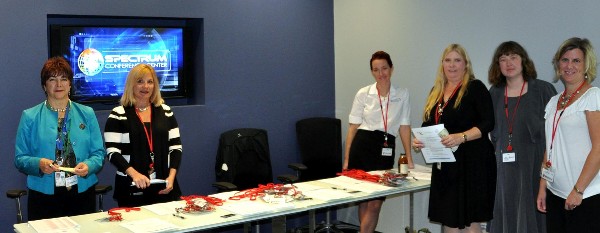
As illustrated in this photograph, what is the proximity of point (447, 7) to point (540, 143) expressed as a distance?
5.52ft

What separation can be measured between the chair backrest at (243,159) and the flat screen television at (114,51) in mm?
612

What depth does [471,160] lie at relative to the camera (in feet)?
13.8

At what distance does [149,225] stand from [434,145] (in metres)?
1.80

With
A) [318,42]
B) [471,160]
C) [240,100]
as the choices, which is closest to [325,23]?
[318,42]

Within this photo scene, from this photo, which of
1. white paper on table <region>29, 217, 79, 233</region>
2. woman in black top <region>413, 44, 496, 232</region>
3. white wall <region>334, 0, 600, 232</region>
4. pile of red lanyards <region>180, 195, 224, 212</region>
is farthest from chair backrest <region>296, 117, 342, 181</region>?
white paper on table <region>29, 217, 79, 233</region>

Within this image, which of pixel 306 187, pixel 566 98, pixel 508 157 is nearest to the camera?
pixel 566 98

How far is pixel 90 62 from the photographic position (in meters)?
5.28

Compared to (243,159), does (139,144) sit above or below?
above

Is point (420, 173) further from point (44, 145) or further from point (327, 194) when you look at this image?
point (44, 145)

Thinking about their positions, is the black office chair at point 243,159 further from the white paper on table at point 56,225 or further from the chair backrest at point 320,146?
the white paper on table at point 56,225

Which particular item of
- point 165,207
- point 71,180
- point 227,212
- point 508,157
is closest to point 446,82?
point 508,157

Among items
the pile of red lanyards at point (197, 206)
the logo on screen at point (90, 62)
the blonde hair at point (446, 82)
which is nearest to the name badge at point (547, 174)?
the blonde hair at point (446, 82)

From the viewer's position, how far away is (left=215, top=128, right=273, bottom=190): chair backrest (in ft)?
18.2

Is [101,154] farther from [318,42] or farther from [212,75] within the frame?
[318,42]
